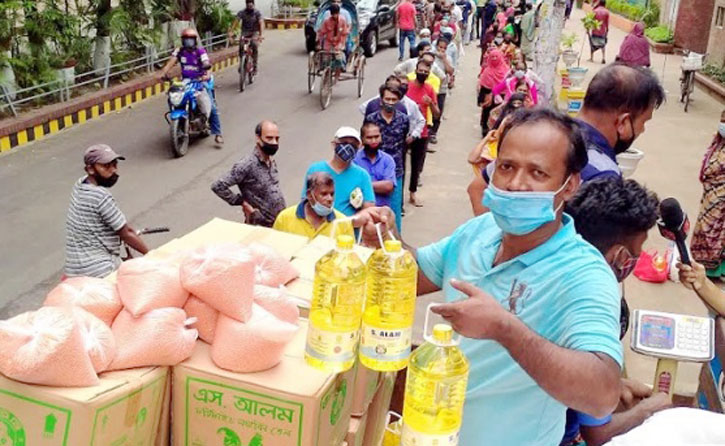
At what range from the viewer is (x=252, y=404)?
1.99 metres

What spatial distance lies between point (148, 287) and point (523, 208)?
107cm

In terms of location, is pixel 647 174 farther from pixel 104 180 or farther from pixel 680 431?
pixel 680 431

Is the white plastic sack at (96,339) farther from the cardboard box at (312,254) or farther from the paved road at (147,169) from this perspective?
the paved road at (147,169)

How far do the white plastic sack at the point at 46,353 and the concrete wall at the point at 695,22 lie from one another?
66.1 feet

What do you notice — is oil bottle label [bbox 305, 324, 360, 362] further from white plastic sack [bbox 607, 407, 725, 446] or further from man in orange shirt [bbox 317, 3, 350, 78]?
man in orange shirt [bbox 317, 3, 350, 78]

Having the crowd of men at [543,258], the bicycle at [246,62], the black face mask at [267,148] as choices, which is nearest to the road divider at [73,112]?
the bicycle at [246,62]

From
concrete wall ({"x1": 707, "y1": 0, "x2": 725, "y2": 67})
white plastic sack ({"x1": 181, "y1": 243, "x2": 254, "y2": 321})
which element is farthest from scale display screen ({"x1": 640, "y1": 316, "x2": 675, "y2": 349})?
concrete wall ({"x1": 707, "y1": 0, "x2": 725, "y2": 67})

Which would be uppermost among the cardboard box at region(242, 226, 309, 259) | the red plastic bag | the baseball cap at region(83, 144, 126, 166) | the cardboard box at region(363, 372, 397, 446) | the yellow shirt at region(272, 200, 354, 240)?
the baseball cap at region(83, 144, 126, 166)

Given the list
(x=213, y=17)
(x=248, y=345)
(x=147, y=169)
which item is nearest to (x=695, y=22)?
(x=213, y=17)

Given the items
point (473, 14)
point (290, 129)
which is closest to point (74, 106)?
point (290, 129)

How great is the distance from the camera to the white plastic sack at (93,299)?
6.73 feet

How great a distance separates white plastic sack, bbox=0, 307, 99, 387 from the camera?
1.80 meters

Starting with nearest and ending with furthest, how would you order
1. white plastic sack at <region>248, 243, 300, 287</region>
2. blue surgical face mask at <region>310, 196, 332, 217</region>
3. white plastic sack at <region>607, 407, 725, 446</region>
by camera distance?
white plastic sack at <region>607, 407, 725, 446</region> < white plastic sack at <region>248, 243, 300, 287</region> < blue surgical face mask at <region>310, 196, 332, 217</region>

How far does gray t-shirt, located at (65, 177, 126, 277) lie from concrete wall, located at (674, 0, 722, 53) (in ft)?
60.4
